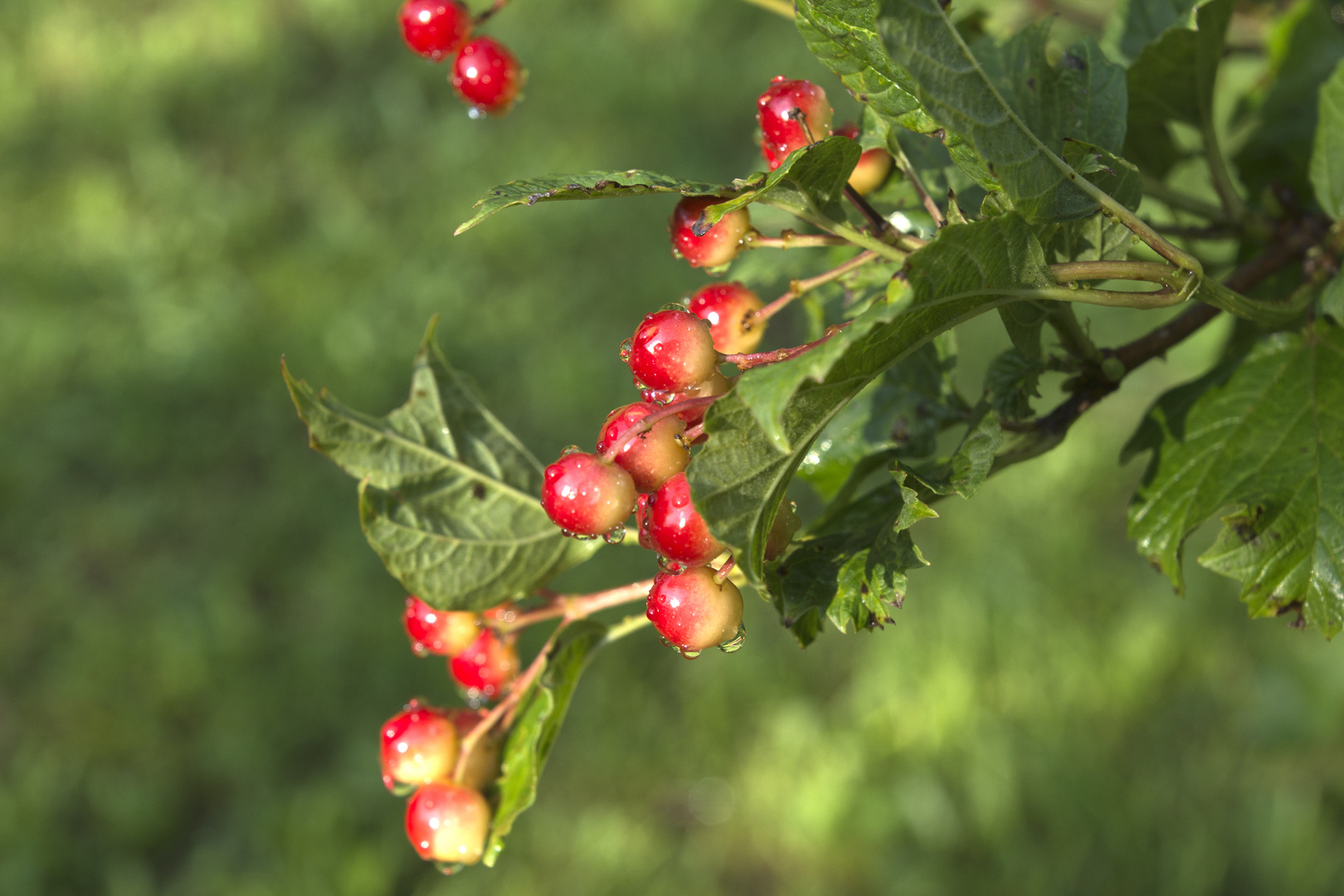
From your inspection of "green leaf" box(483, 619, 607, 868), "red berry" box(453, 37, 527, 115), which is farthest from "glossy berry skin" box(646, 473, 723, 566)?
"red berry" box(453, 37, 527, 115)

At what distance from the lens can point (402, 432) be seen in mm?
1059

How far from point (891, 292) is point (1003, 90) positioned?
267 mm

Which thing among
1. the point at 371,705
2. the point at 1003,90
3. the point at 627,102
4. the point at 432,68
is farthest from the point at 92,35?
the point at 1003,90

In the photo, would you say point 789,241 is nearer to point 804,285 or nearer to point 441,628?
point 804,285

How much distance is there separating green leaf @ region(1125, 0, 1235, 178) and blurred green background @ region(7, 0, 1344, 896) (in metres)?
1.15

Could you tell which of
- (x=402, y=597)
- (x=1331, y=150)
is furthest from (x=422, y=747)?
(x=402, y=597)

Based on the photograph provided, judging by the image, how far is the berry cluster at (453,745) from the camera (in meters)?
1.00

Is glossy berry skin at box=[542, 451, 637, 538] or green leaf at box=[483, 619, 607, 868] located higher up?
glossy berry skin at box=[542, 451, 637, 538]

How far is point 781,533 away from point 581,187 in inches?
10.0

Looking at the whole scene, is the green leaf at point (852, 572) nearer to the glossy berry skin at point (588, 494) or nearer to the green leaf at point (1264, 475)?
the glossy berry skin at point (588, 494)

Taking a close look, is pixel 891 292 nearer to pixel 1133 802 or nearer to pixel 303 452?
pixel 1133 802

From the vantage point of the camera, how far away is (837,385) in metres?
0.64

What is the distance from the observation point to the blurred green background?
2.51 metres

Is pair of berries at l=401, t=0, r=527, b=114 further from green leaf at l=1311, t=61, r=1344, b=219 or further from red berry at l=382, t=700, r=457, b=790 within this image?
green leaf at l=1311, t=61, r=1344, b=219
